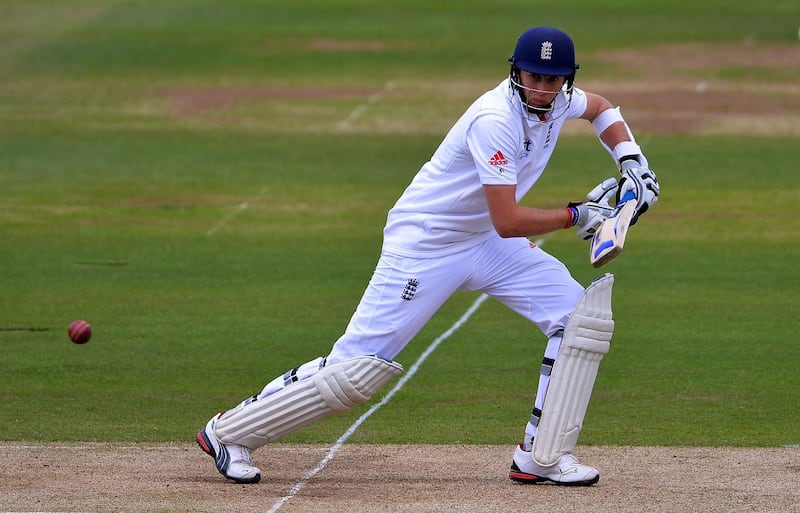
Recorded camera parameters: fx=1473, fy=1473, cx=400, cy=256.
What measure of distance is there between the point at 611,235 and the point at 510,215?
51 centimetres

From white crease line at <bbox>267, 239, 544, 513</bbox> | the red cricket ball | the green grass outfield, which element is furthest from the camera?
the red cricket ball

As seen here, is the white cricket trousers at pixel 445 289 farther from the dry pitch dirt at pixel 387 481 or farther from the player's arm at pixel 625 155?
the dry pitch dirt at pixel 387 481

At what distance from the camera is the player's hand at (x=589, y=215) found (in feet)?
23.9

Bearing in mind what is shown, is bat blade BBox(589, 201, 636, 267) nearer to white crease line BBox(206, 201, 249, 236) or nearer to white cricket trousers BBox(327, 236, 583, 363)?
white cricket trousers BBox(327, 236, 583, 363)

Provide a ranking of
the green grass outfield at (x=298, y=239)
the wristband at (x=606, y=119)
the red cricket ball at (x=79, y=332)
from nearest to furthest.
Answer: the wristband at (x=606, y=119) < the green grass outfield at (x=298, y=239) < the red cricket ball at (x=79, y=332)

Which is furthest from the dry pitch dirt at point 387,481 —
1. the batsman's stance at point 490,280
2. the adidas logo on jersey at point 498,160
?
the adidas logo on jersey at point 498,160

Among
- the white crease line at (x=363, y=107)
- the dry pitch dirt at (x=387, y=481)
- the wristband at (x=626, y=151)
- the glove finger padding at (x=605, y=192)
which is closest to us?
the dry pitch dirt at (x=387, y=481)

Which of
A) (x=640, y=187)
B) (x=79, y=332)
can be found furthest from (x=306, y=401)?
(x=79, y=332)

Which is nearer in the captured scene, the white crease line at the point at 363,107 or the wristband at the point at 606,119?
the wristband at the point at 606,119

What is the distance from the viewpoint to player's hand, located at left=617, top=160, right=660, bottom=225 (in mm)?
7328

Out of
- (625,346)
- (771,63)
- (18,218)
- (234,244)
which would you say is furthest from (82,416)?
(771,63)

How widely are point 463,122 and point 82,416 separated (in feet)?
11.5

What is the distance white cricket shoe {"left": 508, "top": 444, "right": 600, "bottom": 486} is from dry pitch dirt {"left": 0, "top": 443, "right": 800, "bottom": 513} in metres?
0.05

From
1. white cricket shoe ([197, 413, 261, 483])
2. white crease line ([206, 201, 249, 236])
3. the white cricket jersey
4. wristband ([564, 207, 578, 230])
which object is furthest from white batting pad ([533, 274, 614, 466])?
white crease line ([206, 201, 249, 236])
